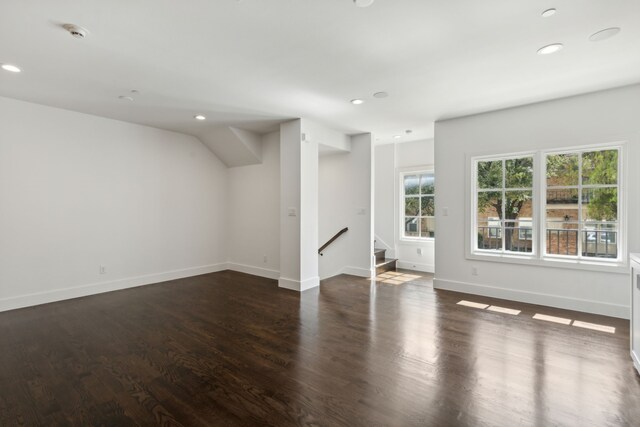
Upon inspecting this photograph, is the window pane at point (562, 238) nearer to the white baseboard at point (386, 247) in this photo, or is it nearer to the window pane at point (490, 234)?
the window pane at point (490, 234)

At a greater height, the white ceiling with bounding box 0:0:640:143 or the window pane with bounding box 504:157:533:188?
the white ceiling with bounding box 0:0:640:143

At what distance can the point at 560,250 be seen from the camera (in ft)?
14.0

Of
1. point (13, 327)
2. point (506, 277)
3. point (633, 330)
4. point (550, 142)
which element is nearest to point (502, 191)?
point (550, 142)

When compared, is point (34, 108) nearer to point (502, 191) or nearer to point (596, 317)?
point (502, 191)

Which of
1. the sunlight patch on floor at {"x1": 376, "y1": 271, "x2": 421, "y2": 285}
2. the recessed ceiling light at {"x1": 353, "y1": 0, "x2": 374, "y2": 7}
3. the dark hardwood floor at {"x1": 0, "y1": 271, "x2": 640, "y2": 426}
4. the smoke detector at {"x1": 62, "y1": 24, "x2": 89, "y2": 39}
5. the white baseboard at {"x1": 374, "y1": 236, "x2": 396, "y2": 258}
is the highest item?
the recessed ceiling light at {"x1": 353, "y1": 0, "x2": 374, "y2": 7}

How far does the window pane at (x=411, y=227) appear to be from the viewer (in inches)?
267

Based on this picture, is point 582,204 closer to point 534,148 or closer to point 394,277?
point 534,148

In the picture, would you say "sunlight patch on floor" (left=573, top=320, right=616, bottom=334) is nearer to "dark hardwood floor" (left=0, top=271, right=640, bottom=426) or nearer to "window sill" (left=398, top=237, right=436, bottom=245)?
"dark hardwood floor" (left=0, top=271, right=640, bottom=426)

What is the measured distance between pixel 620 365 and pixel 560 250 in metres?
1.97

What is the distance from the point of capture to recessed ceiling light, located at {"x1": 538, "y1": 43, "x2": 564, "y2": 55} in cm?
274

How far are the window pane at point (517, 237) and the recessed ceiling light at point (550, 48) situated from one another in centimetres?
247

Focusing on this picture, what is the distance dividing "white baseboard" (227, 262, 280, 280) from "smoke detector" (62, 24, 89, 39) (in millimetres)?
4342

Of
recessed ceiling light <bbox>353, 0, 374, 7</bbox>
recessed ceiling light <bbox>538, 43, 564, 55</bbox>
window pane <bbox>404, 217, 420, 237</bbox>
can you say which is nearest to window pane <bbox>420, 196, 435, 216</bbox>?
window pane <bbox>404, 217, 420, 237</bbox>

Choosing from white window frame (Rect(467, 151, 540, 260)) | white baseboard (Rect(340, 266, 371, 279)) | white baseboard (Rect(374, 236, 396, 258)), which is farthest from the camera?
white baseboard (Rect(374, 236, 396, 258))
